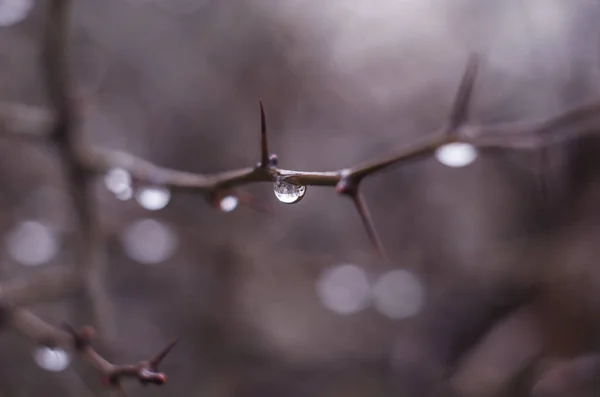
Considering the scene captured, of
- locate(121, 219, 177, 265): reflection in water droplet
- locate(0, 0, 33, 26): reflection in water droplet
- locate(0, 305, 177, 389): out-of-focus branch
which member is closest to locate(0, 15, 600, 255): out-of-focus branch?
locate(0, 305, 177, 389): out-of-focus branch

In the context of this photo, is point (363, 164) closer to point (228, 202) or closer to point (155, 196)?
point (228, 202)

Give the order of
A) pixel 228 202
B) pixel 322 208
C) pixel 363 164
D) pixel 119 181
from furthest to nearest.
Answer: pixel 322 208, pixel 119 181, pixel 228 202, pixel 363 164

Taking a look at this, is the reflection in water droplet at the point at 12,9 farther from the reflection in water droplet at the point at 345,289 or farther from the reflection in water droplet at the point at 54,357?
the reflection in water droplet at the point at 345,289

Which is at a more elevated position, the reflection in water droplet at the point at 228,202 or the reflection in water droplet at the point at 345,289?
the reflection in water droplet at the point at 345,289

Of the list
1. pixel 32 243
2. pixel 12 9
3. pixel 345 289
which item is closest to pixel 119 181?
pixel 12 9

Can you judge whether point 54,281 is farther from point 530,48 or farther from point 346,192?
point 530,48

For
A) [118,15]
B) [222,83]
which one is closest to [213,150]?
[222,83]

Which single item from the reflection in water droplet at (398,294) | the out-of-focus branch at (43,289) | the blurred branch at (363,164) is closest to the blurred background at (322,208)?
the reflection in water droplet at (398,294)
